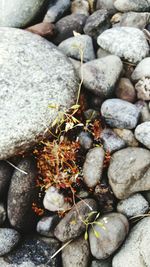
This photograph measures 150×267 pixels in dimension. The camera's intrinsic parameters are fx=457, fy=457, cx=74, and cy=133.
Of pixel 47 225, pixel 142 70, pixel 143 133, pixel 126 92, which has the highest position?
pixel 142 70

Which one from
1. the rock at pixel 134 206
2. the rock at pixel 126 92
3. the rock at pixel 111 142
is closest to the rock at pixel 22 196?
the rock at pixel 111 142

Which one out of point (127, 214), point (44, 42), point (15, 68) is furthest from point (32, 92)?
point (127, 214)

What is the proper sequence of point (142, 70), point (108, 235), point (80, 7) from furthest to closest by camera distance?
point (80, 7)
point (142, 70)
point (108, 235)

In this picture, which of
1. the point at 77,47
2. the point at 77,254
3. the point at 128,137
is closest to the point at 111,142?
the point at 128,137

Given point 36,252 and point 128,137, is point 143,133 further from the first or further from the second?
point 36,252

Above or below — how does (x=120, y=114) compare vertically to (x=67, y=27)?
below

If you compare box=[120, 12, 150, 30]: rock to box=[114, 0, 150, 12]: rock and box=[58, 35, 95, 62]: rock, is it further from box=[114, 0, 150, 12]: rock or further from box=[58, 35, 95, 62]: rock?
box=[58, 35, 95, 62]: rock

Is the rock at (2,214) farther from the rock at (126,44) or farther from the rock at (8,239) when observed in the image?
the rock at (126,44)
